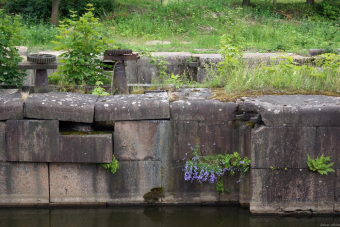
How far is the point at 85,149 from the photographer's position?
6.03m

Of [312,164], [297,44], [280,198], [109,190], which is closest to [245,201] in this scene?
[280,198]

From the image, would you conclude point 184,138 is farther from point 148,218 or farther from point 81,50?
point 81,50

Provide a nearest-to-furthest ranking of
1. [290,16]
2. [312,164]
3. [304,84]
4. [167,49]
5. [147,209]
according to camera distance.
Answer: [312,164], [147,209], [304,84], [167,49], [290,16]

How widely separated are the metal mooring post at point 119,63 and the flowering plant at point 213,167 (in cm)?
171

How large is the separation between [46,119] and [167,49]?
692 cm

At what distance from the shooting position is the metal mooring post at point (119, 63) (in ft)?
23.5

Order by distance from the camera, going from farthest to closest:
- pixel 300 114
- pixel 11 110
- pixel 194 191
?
pixel 194 191
pixel 11 110
pixel 300 114

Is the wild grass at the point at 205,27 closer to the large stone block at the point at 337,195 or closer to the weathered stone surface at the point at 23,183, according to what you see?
the weathered stone surface at the point at 23,183

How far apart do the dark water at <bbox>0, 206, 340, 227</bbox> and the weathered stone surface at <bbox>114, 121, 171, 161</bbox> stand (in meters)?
0.75

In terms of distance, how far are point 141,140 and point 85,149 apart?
0.76 meters

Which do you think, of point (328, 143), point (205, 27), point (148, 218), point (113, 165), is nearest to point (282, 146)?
point (328, 143)

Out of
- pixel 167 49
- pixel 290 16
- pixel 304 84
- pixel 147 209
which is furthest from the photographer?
pixel 290 16

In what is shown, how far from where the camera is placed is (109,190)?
628 centimetres

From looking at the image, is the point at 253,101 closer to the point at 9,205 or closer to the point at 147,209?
the point at 147,209
